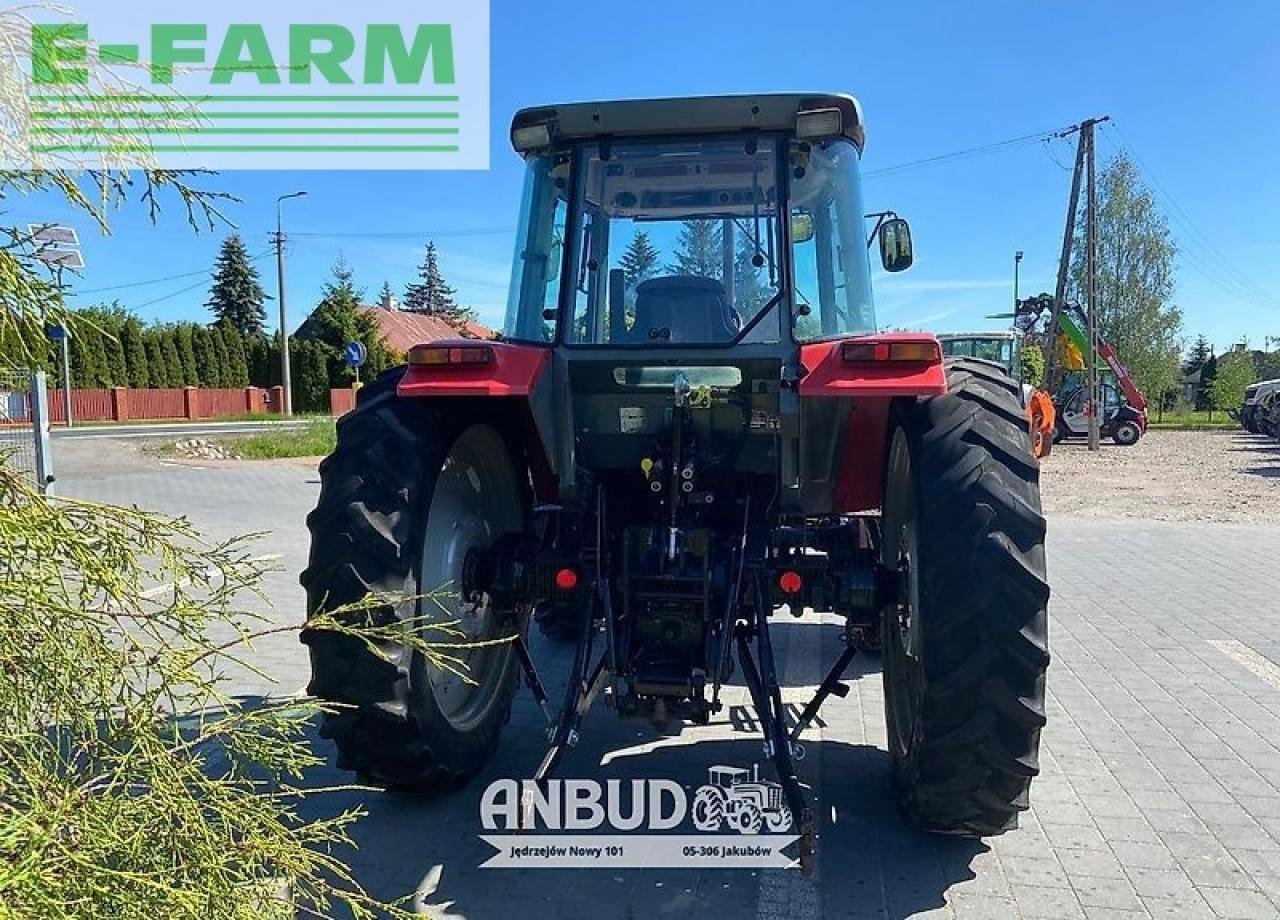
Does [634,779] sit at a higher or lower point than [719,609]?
lower

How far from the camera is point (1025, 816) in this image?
130 inches

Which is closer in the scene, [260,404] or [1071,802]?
[1071,802]

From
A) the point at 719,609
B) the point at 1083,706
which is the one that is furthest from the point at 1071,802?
the point at 719,609

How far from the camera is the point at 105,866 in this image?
1460 millimetres

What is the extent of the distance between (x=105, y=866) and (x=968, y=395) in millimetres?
2660

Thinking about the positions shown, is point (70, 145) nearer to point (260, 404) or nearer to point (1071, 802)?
point (1071, 802)

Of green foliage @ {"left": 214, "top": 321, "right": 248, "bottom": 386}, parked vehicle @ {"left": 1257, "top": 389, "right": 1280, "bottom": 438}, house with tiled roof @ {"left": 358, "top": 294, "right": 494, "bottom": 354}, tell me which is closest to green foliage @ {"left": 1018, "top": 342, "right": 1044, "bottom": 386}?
parked vehicle @ {"left": 1257, "top": 389, "right": 1280, "bottom": 438}

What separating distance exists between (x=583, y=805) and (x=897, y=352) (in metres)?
1.96

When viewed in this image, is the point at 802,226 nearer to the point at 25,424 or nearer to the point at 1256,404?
the point at 25,424

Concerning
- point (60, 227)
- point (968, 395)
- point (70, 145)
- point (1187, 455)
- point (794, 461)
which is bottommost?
point (1187, 455)

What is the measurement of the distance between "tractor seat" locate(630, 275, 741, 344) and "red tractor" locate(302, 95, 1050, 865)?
11 mm

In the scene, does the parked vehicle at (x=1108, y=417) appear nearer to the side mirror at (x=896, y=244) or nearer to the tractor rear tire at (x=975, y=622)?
the side mirror at (x=896, y=244)

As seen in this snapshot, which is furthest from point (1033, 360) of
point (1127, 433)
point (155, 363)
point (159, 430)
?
point (155, 363)

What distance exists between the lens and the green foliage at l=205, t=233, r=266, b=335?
50.7 metres
